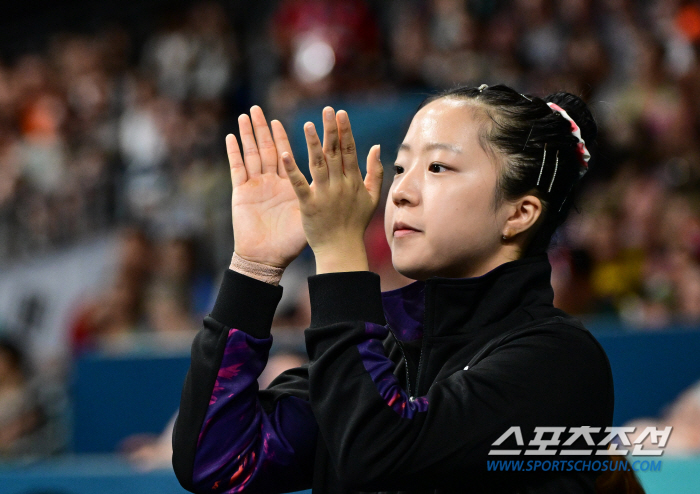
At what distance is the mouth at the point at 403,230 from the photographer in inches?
54.1

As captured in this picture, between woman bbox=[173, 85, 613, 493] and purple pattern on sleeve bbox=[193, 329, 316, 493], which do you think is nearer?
woman bbox=[173, 85, 613, 493]

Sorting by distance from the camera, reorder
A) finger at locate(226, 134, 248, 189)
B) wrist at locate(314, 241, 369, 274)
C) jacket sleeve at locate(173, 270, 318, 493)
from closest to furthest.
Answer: wrist at locate(314, 241, 369, 274) → jacket sleeve at locate(173, 270, 318, 493) → finger at locate(226, 134, 248, 189)

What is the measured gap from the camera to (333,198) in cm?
125

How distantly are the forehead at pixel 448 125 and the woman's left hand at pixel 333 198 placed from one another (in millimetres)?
198

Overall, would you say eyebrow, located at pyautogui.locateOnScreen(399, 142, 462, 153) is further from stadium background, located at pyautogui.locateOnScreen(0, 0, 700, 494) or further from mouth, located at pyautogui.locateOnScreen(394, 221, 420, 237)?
stadium background, located at pyautogui.locateOnScreen(0, 0, 700, 494)

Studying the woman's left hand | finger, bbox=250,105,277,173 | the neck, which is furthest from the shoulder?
finger, bbox=250,105,277,173

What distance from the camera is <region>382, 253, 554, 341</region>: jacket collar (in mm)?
1346

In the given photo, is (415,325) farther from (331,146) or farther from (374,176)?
(331,146)

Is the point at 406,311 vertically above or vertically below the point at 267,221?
below

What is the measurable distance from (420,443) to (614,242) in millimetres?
3249

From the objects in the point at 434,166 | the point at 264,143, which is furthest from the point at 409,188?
the point at 264,143

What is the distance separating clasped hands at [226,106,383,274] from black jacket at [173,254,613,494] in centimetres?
6

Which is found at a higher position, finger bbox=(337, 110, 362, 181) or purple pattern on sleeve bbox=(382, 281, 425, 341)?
finger bbox=(337, 110, 362, 181)

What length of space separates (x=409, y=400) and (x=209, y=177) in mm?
5089
